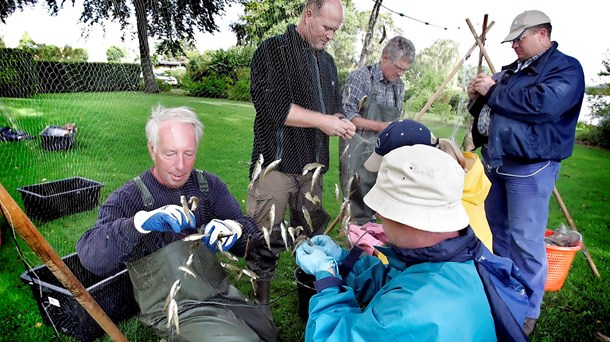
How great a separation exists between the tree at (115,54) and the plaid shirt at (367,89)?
6.86ft

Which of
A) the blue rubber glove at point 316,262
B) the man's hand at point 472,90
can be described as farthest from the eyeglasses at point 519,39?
the blue rubber glove at point 316,262

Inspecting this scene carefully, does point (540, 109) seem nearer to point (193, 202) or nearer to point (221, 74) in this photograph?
point (221, 74)

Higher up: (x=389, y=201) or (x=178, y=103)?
(x=178, y=103)

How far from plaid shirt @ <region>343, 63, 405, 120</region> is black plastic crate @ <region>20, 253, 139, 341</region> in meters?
2.36

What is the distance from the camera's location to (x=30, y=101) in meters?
2.04

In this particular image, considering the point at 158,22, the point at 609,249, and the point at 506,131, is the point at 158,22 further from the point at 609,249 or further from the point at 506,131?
the point at 609,249

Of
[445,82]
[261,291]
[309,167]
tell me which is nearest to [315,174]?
[309,167]

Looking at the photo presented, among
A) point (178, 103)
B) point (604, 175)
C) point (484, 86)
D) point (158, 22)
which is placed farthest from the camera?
point (604, 175)

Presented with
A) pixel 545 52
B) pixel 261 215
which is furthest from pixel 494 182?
pixel 261 215

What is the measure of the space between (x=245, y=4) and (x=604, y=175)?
32.5 ft

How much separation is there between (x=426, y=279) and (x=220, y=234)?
119cm

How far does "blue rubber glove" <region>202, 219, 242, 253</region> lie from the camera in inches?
87.6

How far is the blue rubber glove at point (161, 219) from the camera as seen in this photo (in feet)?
6.53

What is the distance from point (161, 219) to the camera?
6.59ft
